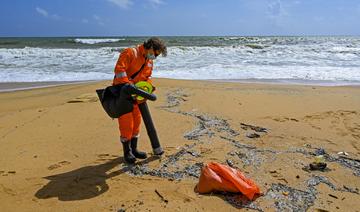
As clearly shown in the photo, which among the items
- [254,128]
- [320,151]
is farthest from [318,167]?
[254,128]

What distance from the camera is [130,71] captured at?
4.05 m

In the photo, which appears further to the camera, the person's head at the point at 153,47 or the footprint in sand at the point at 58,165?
the footprint in sand at the point at 58,165

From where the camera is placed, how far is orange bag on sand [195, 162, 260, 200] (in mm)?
3352

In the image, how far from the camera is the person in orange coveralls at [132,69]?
3891mm

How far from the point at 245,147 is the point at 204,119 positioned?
1.39 metres

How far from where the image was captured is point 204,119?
603cm

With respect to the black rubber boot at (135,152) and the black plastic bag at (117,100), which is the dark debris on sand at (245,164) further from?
the black plastic bag at (117,100)

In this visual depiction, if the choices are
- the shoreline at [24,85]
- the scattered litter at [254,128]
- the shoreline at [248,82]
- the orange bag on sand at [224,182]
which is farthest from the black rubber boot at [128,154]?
the shoreline at [248,82]

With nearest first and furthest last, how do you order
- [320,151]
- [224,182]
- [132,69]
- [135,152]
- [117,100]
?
[224,182]
[117,100]
[132,69]
[135,152]
[320,151]

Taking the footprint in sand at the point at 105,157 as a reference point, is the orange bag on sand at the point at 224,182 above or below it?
above

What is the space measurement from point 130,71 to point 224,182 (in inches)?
60.2

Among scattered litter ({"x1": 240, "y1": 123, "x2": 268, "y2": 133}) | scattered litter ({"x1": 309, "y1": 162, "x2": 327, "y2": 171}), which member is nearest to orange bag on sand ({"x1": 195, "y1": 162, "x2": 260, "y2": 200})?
scattered litter ({"x1": 309, "y1": 162, "x2": 327, "y2": 171})

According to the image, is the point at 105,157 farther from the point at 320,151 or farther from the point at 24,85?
the point at 24,85

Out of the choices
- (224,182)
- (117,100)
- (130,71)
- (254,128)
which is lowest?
(254,128)
